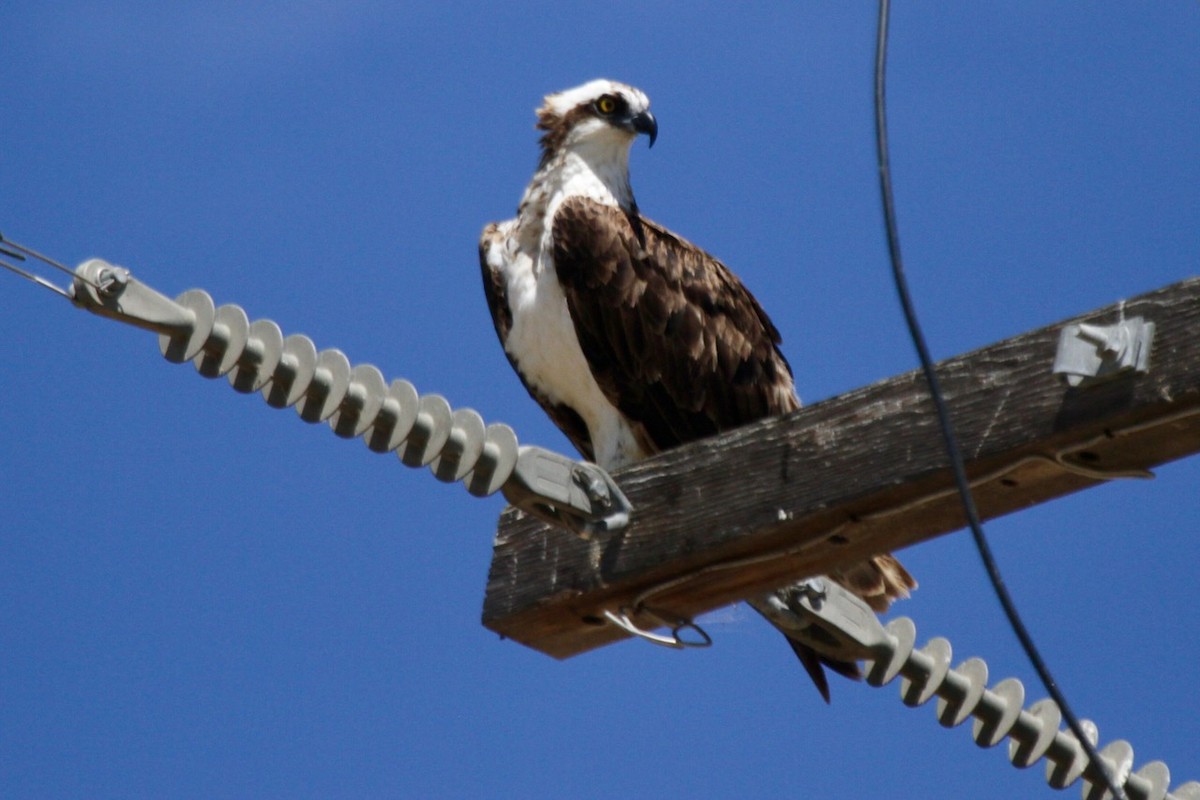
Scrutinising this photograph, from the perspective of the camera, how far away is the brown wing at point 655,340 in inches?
253

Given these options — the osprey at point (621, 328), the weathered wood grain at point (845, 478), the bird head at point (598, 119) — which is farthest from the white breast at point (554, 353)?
the weathered wood grain at point (845, 478)

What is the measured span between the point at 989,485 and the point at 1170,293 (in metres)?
0.54

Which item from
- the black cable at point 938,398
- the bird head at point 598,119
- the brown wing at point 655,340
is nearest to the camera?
the black cable at point 938,398

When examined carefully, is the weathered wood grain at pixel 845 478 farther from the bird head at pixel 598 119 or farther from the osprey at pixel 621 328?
the bird head at pixel 598 119

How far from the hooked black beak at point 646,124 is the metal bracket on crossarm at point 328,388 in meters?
3.56

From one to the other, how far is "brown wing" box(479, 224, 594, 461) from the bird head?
569mm

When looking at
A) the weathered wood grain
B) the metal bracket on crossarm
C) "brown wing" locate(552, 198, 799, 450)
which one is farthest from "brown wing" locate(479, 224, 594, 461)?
the metal bracket on crossarm

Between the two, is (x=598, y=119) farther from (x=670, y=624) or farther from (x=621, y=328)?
(x=670, y=624)

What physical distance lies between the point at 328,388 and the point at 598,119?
383cm

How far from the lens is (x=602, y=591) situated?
13.4 ft

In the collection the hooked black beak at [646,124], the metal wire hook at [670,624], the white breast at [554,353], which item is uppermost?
the hooked black beak at [646,124]

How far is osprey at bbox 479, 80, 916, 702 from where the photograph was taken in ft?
21.1

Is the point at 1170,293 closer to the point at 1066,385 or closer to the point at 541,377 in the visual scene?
the point at 1066,385

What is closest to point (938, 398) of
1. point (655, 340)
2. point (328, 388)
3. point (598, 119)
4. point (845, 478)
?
point (845, 478)
